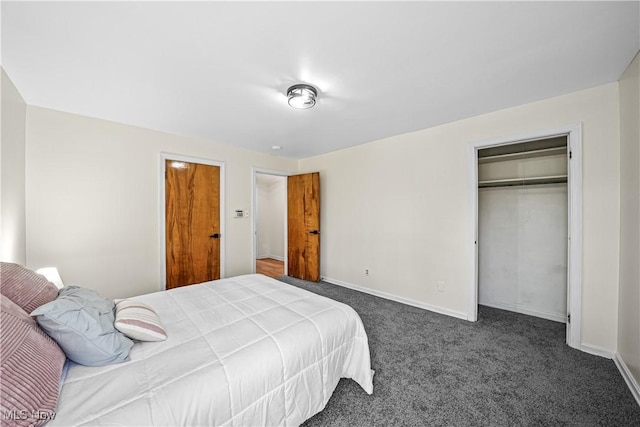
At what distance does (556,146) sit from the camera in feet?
9.48

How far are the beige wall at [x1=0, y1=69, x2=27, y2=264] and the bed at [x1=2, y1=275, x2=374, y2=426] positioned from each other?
1245 mm

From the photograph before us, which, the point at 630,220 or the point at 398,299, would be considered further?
the point at 398,299

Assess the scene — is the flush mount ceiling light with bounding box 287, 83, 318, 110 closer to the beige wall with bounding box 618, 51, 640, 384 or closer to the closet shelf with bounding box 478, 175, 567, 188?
the beige wall with bounding box 618, 51, 640, 384

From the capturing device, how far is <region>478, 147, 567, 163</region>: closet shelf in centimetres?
287

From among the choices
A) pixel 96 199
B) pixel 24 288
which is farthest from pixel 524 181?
pixel 96 199

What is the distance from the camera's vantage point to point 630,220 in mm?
1860

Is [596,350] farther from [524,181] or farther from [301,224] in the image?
[301,224]

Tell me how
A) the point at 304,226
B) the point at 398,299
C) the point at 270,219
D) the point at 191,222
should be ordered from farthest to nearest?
the point at 270,219
the point at 304,226
the point at 191,222
the point at 398,299

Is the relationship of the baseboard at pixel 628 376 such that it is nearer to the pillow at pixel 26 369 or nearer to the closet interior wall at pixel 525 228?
the closet interior wall at pixel 525 228

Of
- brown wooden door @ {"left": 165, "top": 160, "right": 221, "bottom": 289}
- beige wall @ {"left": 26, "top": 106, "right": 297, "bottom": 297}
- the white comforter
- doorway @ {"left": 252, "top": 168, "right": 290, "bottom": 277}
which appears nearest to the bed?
the white comforter

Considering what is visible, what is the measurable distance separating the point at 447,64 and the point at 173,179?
355cm

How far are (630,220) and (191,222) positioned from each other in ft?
15.4

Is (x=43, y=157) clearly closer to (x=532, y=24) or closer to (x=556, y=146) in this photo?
(x=532, y=24)

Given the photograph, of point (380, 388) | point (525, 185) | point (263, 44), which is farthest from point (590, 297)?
point (263, 44)
